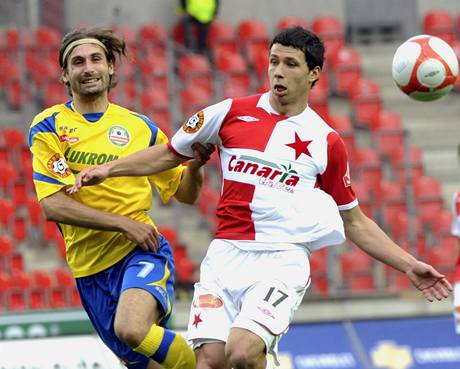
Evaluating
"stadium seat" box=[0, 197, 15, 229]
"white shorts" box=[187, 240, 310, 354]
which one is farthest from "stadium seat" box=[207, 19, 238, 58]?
"white shorts" box=[187, 240, 310, 354]

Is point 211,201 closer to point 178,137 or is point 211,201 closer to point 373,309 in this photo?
point 373,309

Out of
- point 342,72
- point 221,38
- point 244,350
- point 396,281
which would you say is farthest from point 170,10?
point 244,350

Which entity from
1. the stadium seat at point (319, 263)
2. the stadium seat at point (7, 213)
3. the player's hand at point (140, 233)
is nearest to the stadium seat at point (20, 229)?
the stadium seat at point (7, 213)

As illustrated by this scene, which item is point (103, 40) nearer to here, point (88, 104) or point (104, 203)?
point (88, 104)

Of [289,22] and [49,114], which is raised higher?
[49,114]

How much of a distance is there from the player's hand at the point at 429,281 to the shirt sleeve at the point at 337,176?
492 millimetres

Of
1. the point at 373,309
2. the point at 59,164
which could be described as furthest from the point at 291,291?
the point at 373,309

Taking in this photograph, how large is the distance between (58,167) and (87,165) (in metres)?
0.17

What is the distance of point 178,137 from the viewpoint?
665cm

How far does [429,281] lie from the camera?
21.2 feet

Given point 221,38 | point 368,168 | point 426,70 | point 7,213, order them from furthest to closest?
point 221,38, point 368,168, point 7,213, point 426,70

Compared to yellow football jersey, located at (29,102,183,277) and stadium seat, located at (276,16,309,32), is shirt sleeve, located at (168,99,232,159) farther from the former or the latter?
stadium seat, located at (276,16,309,32)

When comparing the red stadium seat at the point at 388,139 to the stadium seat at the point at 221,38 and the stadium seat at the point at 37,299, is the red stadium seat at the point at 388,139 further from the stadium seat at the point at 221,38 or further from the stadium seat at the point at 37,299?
the stadium seat at the point at 37,299

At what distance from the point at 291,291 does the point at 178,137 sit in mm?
971
